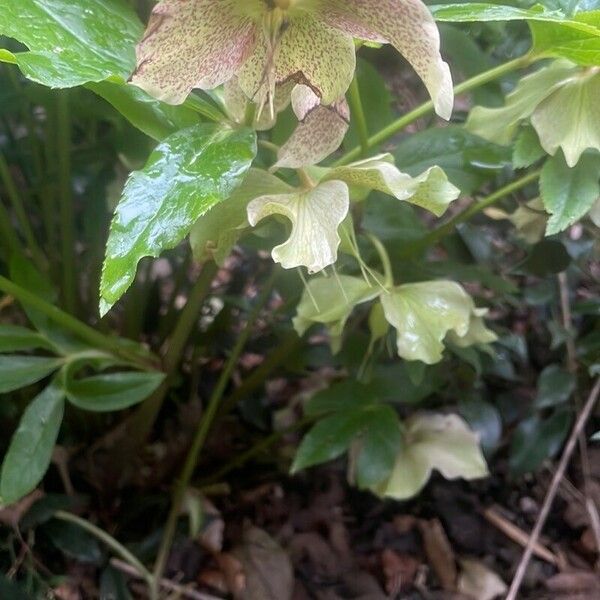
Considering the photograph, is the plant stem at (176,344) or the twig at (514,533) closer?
the plant stem at (176,344)

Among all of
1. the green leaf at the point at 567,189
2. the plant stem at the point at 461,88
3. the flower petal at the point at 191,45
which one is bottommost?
the green leaf at the point at 567,189

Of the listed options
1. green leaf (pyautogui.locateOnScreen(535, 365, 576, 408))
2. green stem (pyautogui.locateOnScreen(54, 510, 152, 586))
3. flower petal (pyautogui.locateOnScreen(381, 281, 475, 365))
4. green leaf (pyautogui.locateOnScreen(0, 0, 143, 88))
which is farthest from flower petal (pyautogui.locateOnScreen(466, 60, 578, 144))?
green stem (pyautogui.locateOnScreen(54, 510, 152, 586))

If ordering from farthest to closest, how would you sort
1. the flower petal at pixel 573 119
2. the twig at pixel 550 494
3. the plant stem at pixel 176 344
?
1. the twig at pixel 550 494
2. the plant stem at pixel 176 344
3. the flower petal at pixel 573 119

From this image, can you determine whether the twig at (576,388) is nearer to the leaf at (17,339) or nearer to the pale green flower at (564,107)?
the pale green flower at (564,107)

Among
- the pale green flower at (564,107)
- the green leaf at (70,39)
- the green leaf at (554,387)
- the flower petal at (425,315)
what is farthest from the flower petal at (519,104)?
the green leaf at (554,387)

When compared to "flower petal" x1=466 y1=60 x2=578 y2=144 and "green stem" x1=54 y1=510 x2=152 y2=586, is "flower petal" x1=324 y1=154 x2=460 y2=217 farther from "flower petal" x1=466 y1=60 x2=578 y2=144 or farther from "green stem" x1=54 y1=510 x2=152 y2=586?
"green stem" x1=54 y1=510 x2=152 y2=586

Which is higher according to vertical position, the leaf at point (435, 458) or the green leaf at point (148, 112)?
the green leaf at point (148, 112)

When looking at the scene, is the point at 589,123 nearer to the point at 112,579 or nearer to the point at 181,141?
the point at 181,141
